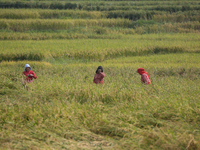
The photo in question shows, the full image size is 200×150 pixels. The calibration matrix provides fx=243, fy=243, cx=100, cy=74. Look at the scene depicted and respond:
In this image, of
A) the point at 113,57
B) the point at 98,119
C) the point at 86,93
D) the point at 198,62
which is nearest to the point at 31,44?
the point at 113,57

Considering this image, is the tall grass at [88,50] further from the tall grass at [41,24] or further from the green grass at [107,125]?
the green grass at [107,125]

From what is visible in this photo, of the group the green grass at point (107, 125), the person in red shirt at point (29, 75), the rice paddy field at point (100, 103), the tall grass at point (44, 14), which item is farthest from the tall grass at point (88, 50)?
the green grass at point (107, 125)

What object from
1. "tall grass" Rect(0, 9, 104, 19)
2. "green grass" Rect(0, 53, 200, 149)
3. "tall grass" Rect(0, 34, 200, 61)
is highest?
"tall grass" Rect(0, 9, 104, 19)

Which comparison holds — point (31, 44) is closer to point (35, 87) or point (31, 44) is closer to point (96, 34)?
point (96, 34)

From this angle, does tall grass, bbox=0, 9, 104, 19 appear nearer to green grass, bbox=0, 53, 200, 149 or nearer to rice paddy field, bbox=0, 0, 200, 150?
rice paddy field, bbox=0, 0, 200, 150

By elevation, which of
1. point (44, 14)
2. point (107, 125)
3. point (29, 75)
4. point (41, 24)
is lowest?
point (107, 125)

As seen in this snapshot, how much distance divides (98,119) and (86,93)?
5.11 ft

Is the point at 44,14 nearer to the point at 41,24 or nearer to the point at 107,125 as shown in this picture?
the point at 41,24

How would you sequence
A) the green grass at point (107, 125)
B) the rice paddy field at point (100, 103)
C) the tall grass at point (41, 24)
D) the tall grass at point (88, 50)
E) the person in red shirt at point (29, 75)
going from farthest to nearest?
the tall grass at point (41, 24) → the tall grass at point (88, 50) → the person in red shirt at point (29, 75) → the rice paddy field at point (100, 103) → the green grass at point (107, 125)

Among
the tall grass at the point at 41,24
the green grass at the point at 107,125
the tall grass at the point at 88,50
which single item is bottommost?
the green grass at the point at 107,125

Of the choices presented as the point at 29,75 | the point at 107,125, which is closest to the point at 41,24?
the point at 29,75

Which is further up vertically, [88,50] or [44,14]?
[44,14]

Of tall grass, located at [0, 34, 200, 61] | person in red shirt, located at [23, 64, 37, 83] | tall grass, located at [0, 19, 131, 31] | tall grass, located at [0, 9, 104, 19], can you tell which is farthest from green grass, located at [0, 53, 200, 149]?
tall grass, located at [0, 9, 104, 19]

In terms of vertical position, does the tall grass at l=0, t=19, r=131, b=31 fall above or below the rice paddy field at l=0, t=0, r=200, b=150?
above
